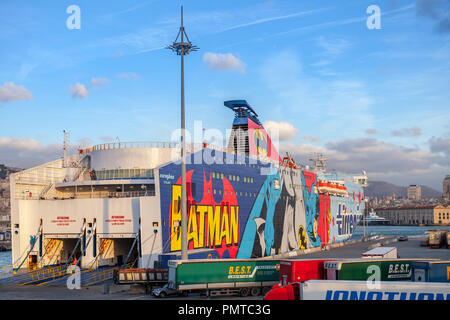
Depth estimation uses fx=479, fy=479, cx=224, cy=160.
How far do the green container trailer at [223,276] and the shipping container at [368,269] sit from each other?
4446 mm

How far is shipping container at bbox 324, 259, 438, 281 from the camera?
29.9m

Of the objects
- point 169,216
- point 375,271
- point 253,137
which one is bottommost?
point 375,271

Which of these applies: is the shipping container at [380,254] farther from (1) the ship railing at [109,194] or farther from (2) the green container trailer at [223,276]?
(1) the ship railing at [109,194]

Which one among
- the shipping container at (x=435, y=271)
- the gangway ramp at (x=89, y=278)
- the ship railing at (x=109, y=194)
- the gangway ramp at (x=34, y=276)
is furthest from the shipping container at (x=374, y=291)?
the gangway ramp at (x=34, y=276)

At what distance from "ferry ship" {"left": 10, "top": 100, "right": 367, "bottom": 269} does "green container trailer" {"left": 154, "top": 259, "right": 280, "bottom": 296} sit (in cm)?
922

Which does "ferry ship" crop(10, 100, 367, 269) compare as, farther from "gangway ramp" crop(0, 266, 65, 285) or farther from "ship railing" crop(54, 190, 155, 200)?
"gangway ramp" crop(0, 266, 65, 285)

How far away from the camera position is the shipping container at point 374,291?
67.2 feet

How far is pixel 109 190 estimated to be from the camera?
48906mm

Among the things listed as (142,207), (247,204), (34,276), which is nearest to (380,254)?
(247,204)

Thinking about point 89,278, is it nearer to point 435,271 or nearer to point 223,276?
point 223,276

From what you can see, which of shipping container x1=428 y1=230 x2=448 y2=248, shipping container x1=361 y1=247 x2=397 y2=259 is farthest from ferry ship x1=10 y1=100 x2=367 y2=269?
shipping container x1=428 y1=230 x2=448 y2=248

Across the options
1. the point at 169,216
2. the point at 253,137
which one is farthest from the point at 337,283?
the point at 253,137

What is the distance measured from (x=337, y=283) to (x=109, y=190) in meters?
32.4
